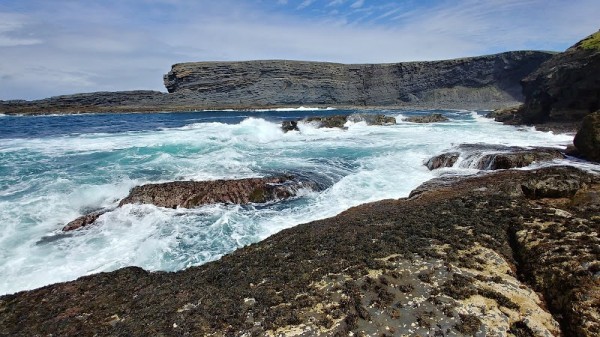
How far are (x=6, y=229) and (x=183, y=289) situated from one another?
29.1ft

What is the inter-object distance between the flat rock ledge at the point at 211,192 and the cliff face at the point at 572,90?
28.2 meters

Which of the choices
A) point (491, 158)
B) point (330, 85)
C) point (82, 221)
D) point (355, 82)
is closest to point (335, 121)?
point (491, 158)

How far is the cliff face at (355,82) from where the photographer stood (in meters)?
99.5

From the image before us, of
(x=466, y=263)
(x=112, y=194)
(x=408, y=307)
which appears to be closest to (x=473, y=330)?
(x=408, y=307)

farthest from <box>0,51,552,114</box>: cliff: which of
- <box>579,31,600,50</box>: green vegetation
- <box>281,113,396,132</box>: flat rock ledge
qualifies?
<box>281,113,396,132</box>: flat rock ledge

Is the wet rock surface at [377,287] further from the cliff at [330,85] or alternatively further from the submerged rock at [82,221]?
the cliff at [330,85]

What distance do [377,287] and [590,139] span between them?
15.6 meters

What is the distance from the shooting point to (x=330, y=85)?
361ft

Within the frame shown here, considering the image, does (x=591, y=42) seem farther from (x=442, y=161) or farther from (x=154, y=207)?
(x=154, y=207)

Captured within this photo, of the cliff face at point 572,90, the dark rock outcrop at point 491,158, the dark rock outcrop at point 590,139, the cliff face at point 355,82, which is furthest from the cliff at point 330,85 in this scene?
the dark rock outcrop at point 491,158

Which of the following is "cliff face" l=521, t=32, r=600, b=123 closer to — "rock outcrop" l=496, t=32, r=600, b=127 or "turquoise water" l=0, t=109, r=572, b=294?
"rock outcrop" l=496, t=32, r=600, b=127

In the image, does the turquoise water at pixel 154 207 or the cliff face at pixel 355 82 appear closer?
the turquoise water at pixel 154 207

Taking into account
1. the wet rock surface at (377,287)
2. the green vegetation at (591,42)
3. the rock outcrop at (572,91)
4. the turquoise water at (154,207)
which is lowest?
the turquoise water at (154,207)

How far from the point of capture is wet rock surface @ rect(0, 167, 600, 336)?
163 inches
